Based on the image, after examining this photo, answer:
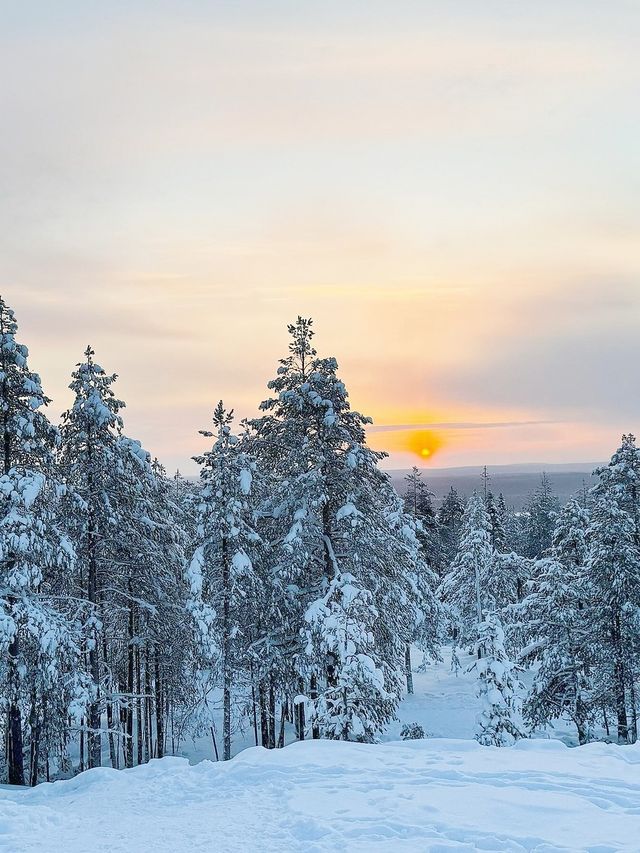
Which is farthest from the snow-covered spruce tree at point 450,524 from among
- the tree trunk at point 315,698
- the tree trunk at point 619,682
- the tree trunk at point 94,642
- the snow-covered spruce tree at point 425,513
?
the tree trunk at point 94,642

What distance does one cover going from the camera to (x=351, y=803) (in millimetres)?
10469

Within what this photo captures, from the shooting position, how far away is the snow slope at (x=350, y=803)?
893cm

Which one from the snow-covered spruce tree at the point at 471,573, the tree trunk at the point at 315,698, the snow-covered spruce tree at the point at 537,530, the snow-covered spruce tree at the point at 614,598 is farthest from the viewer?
the snow-covered spruce tree at the point at 537,530

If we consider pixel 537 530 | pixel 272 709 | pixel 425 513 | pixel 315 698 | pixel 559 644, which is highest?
pixel 425 513

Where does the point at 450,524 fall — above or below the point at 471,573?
above

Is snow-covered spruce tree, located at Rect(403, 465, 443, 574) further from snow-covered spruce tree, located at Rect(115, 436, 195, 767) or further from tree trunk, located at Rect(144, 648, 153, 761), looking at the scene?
snow-covered spruce tree, located at Rect(115, 436, 195, 767)

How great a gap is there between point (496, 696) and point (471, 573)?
83.1ft

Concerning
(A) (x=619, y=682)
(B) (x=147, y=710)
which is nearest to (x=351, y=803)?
(A) (x=619, y=682)

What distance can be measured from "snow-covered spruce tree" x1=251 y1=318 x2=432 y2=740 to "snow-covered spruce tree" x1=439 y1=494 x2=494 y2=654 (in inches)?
859

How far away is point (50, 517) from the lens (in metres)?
16.7

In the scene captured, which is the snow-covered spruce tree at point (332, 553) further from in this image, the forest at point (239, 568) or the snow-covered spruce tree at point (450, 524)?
the snow-covered spruce tree at point (450, 524)

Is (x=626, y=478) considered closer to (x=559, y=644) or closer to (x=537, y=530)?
(x=559, y=644)

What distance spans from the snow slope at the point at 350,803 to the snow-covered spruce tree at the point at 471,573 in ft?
89.2

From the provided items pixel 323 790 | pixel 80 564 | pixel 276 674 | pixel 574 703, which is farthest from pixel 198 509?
pixel 574 703
